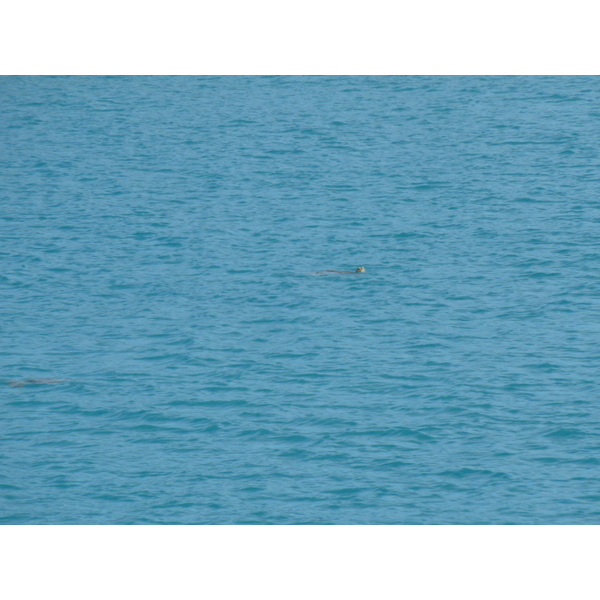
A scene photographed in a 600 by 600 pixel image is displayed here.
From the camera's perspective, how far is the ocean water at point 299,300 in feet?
96.6

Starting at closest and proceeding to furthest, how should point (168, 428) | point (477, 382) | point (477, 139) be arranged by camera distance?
point (168, 428) → point (477, 382) → point (477, 139)

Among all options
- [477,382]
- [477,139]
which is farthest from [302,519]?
[477,139]

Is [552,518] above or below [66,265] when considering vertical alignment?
below

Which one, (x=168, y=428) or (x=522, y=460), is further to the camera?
(x=168, y=428)

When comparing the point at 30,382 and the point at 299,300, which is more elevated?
the point at 299,300

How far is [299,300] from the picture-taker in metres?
43.0

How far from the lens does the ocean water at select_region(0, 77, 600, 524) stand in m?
29.5

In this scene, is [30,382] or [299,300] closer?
[30,382]

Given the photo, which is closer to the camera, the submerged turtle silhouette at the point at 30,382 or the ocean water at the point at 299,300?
the ocean water at the point at 299,300

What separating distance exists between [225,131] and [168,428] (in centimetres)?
3362

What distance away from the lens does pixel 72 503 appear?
92.8 feet

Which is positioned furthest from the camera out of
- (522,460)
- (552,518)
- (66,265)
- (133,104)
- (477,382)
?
(133,104)

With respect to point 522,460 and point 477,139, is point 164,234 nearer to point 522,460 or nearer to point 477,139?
point 477,139

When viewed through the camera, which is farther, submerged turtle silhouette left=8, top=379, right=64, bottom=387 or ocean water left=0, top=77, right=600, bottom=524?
submerged turtle silhouette left=8, top=379, right=64, bottom=387
